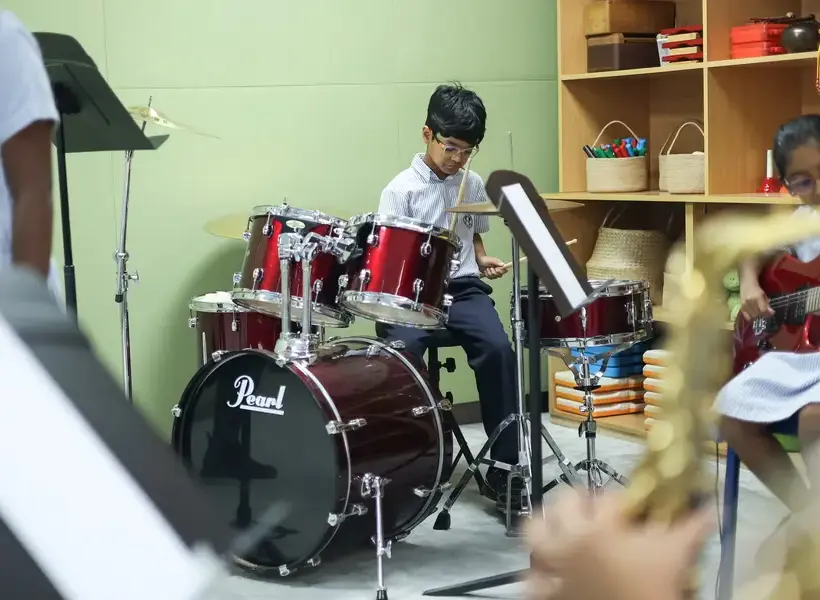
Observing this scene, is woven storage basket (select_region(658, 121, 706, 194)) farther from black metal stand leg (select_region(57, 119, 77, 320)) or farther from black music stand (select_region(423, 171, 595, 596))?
black metal stand leg (select_region(57, 119, 77, 320))

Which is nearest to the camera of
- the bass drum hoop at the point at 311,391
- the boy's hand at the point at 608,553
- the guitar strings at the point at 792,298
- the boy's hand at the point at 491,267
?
the boy's hand at the point at 608,553

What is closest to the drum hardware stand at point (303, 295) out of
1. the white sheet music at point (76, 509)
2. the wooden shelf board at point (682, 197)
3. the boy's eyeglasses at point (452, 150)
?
the boy's eyeglasses at point (452, 150)

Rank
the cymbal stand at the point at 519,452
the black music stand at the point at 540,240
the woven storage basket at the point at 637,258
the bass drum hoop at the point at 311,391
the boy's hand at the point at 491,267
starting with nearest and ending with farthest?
1. the black music stand at the point at 540,240
2. the bass drum hoop at the point at 311,391
3. the cymbal stand at the point at 519,452
4. the boy's hand at the point at 491,267
5. the woven storage basket at the point at 637,258

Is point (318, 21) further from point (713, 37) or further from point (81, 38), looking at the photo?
point (713, 37)

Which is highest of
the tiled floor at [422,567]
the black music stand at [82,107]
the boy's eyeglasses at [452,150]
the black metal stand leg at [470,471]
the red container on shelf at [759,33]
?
the red container on shelf at [759,33]

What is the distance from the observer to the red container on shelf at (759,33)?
11.4 feet

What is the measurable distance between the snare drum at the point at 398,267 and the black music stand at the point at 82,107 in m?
0.61

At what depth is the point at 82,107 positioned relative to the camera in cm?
234

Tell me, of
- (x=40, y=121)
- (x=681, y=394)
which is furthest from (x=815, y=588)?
(x=40, y=121)

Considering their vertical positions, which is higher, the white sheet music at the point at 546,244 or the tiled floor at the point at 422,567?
the white sheet music at the point at 546,244

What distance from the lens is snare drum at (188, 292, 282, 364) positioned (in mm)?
3135

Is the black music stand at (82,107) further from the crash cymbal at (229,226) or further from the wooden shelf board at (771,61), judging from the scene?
the wooden shelf board at (771,61)

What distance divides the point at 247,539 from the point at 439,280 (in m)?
2.37

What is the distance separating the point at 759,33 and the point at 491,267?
1.13 meters
